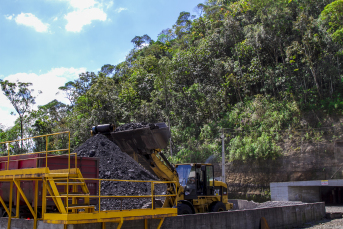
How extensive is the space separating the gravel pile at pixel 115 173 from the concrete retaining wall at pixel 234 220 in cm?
340

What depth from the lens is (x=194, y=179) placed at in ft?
37.1

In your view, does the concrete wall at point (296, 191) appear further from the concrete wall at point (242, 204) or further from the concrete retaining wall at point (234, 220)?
the concrete retaining wall at point (234, 220)

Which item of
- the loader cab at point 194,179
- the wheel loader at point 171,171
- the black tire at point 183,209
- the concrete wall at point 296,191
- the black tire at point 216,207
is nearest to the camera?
the wheel loader at point 171,171

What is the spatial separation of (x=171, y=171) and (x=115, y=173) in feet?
15.3

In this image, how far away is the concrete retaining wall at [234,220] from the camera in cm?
742

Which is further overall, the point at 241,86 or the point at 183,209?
the point at 241,86

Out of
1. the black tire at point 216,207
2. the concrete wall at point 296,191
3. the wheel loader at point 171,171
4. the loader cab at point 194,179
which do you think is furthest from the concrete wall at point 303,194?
the loader cab at point 194,179

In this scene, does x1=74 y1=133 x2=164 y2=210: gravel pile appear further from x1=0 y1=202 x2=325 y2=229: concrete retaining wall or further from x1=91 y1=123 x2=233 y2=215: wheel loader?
x1=0 y1=202 x2=325 y2=229: concrete retaining wall

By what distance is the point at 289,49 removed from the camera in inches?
1159

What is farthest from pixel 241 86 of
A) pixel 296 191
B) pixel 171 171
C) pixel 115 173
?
pixel 171 171

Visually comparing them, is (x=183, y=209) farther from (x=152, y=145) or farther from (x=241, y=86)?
(x=241, y=86)

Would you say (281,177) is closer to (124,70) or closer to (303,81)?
(303,81)

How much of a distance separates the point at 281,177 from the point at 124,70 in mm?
40027

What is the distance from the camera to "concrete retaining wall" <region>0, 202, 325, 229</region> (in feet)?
24.3
